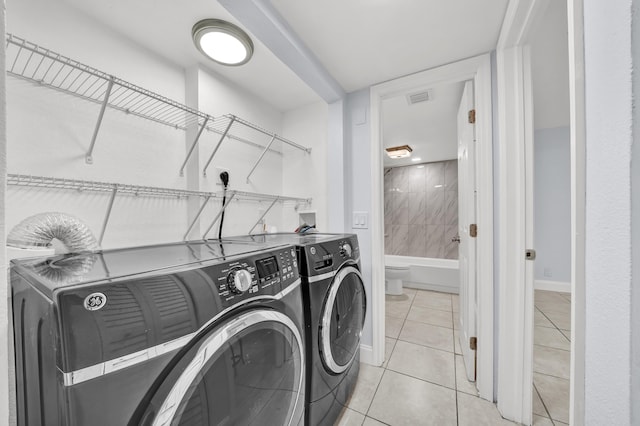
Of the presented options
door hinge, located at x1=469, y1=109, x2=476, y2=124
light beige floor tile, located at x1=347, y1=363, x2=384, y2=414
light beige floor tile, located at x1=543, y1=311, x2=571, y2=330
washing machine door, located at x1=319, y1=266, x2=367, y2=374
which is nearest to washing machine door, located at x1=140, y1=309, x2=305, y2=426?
washing machine door, located at x1=319, y1=266, x2=367, y2=374

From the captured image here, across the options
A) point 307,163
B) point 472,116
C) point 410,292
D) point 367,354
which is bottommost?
point 410,292

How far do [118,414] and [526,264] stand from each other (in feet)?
5.80

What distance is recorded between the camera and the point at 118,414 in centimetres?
47

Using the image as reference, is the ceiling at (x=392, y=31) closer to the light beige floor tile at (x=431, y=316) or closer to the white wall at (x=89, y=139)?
the white wall at (x=89, y=139)

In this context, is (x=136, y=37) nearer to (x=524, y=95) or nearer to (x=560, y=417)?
(x=524, y=95)

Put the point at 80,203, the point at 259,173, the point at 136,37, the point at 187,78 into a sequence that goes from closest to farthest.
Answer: the point at 80,203 → the point at 136,37 → the point at 187,78 → the point at 259,173

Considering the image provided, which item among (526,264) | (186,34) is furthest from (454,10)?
(186,34)

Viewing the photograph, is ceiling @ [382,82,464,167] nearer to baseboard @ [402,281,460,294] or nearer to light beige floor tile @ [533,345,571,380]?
baseboard @ [402,281,460,294]


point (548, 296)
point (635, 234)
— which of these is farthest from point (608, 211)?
point (548, 296)

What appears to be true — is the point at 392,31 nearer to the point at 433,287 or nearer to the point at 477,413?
the point at 477,413

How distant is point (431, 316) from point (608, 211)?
2744 mm

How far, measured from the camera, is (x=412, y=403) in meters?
1.49

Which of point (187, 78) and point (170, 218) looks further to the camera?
point (187, 78)

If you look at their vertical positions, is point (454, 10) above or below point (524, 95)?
above
